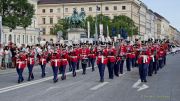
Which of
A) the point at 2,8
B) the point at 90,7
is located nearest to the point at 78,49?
the point at 2,8

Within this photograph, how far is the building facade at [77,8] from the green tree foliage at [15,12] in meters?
76.8

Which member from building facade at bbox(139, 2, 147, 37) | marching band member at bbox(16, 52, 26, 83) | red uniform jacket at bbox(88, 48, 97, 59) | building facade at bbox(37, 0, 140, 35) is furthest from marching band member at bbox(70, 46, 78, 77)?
building facade at bbox(139, 2, 147, 37)

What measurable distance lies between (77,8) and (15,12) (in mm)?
84208

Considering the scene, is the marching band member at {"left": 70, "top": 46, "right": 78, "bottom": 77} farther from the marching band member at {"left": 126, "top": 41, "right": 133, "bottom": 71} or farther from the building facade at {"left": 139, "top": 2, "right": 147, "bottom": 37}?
the building facade at {"left": 139, "top": 2, "right": 147, "bottom": 37}

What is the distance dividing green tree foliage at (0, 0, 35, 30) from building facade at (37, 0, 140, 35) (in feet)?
252

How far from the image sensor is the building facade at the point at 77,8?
463ft

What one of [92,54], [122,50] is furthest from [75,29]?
[122,50]

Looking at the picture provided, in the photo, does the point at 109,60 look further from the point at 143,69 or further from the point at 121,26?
the point at 121,26

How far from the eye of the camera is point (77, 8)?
143750 millimetres

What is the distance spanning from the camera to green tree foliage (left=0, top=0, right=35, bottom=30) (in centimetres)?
5816

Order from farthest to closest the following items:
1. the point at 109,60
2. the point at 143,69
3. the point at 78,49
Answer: the point at 78,49, the point at 109,60, the point at 143,69

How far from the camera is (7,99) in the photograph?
15.0 meters

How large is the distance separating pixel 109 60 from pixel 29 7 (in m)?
39.1

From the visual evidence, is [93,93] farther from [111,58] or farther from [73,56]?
[73,56]
